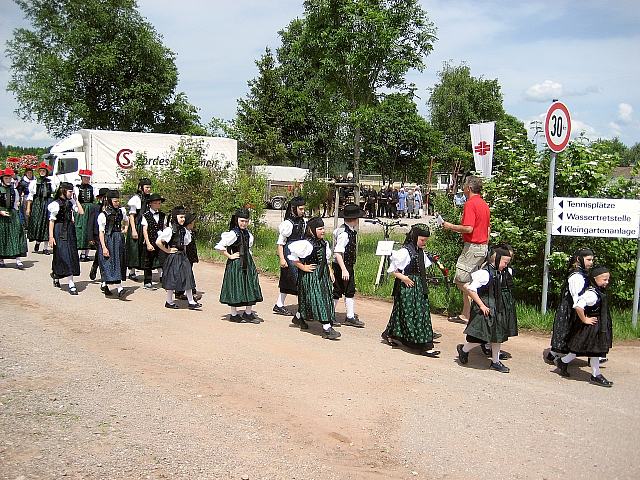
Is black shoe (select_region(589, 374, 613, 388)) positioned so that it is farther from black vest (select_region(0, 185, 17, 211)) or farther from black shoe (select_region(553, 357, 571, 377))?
black vest (select_region(0, 185, 17, 211))

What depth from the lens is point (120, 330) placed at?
794cm

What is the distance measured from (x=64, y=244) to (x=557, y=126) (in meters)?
8.07

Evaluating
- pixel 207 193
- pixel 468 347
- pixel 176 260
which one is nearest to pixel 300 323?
pixel 176 260

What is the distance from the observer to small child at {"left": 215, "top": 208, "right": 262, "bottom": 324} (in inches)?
334

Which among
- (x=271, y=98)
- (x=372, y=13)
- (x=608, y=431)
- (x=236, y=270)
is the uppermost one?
(x=271, y=98)

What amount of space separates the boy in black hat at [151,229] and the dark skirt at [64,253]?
1.22 meters

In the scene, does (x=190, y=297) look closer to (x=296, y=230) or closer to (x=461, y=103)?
(x=296, y=230)

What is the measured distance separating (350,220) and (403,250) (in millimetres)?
1164

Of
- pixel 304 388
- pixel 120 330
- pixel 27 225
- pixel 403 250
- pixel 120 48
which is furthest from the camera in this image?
pixel 120 48

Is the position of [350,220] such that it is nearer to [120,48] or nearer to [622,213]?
[622,213]

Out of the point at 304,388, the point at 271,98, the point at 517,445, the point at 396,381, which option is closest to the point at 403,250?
the point at 396,381

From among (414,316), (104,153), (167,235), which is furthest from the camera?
(104,153)

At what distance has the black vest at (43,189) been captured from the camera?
A: 1494 centimetres

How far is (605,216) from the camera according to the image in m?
8.52
